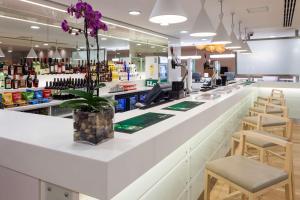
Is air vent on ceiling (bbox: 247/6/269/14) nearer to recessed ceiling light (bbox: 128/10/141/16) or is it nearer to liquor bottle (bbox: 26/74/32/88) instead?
recessed ceiling light (bbox: 128/10/141/16)

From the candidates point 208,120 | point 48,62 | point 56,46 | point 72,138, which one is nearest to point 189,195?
point 208,120

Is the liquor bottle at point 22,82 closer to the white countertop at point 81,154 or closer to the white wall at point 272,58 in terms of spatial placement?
the white countertop at point 81,154

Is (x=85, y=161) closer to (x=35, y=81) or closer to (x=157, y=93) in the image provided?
(x=157, y=93)

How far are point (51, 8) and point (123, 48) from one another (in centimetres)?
421

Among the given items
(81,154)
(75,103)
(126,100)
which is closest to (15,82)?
(126,100)

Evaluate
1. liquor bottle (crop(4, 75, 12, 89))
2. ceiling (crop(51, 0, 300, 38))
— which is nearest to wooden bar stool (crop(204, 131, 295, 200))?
liquor bottle (crop(4, 75, 12, 89))

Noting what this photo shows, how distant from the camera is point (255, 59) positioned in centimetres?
985

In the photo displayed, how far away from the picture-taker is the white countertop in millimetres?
983

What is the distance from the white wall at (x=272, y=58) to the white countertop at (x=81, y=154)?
9.21 metres

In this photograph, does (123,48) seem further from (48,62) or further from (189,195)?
(189,195)

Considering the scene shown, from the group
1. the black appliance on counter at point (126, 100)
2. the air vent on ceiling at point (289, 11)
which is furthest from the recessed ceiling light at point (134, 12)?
the air vent on ceiling at point (289, 11)

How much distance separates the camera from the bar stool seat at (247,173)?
1622 mm

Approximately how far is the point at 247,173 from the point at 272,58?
8.98 metres

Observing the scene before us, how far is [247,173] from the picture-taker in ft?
5.75
